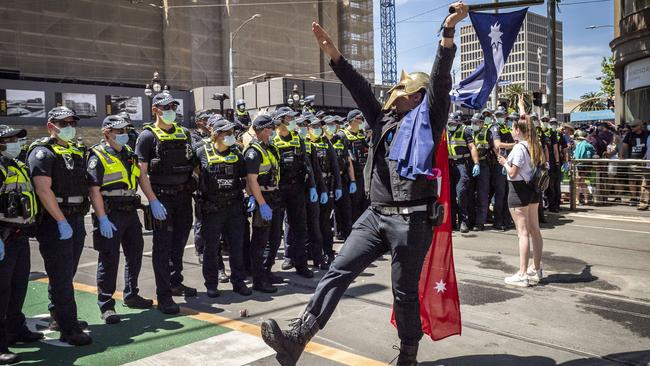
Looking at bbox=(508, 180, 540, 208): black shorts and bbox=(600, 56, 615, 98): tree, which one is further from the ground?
bbox=(600, 56, 615, 98): tree

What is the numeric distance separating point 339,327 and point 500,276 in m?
2.87

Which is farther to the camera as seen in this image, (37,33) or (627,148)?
(37,33)

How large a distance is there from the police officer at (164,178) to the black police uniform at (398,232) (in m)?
2.43

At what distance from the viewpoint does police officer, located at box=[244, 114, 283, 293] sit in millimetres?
6258

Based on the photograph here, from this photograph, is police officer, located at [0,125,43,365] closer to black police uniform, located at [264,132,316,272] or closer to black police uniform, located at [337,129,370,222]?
black police uniform, located at [264,132,316,272]

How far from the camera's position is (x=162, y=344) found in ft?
15.5

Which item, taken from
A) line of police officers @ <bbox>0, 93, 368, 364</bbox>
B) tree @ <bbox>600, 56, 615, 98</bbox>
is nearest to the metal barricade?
line of police officers @ <bbox>0, 93, 368, 364</bbox>

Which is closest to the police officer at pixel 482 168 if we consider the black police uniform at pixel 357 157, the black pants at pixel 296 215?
the black police uniform at pixel 357 157

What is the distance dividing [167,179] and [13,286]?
173 centimetres

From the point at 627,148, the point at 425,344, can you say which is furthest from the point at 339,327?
the point at 627,148

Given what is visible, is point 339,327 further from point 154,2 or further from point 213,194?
point 154,2

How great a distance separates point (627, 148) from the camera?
14297 mm

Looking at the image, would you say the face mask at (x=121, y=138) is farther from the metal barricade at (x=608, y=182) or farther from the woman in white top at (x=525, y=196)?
the metal barricade at (x=608, y=182)

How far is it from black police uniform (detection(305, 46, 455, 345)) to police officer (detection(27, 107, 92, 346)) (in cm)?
229
